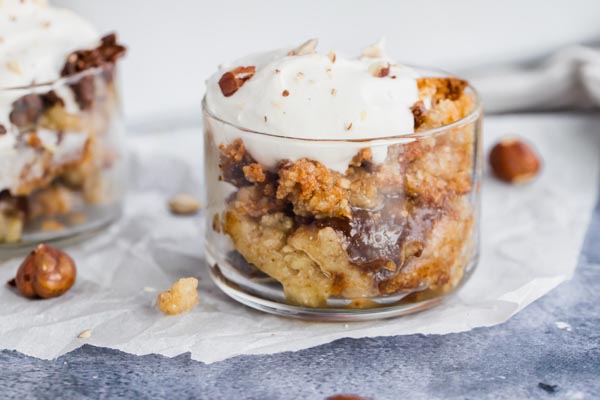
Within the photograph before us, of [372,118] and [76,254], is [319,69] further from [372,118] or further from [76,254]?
[76,254]

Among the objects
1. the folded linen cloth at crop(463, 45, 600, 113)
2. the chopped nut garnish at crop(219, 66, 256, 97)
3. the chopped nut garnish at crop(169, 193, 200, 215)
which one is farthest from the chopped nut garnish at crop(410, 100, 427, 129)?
the folded linen cloth at crop(463, 45, 600, 113)

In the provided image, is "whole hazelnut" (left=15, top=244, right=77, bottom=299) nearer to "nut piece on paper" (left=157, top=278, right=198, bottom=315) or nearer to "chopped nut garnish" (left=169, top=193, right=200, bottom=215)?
"nut piece on paper" (left=157, top=278, right=198, bottom=315)

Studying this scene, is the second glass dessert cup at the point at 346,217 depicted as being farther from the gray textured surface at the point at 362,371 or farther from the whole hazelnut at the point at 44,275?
the whole hazelnut at the point at 44,275

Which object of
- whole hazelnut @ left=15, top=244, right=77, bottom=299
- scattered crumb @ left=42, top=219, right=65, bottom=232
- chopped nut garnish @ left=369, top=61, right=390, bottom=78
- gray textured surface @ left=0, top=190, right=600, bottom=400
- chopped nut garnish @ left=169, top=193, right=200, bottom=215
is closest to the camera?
gray textured surface @ left=0, top=190, right=600, bottom=400

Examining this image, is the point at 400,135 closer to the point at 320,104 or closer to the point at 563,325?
the point at 320,104

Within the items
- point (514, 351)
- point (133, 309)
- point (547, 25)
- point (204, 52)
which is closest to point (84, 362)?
point (133, 309)

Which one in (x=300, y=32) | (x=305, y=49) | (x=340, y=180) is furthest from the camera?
(x=300, y=32)

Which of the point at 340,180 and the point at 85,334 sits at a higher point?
the point at 340,180

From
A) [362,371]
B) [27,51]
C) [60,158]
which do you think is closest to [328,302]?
[362,371]
